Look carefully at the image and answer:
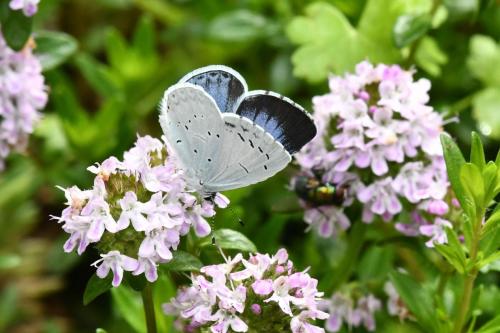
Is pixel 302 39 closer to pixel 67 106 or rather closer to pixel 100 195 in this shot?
pixel 67 106

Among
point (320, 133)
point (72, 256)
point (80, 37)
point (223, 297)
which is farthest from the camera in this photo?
point (80, 37)

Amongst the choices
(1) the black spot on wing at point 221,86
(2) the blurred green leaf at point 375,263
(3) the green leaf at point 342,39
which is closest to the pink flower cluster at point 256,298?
(1) the black spot on wing at point 221,86

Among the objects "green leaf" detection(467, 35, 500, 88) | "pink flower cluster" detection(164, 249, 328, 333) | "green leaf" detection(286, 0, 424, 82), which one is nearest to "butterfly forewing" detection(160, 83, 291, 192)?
"pink flower cluster" detection(164, 249, 328, 333)

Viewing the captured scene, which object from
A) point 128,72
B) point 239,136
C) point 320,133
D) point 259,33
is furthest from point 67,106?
point 239,136

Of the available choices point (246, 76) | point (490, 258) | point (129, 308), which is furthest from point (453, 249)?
point (246, 76)

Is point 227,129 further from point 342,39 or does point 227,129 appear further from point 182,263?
point 342,39

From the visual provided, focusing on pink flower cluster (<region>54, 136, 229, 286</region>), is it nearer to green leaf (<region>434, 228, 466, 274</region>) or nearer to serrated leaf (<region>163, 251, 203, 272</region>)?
serrated leaf (<region>163, 251, 203, 272</region>)
